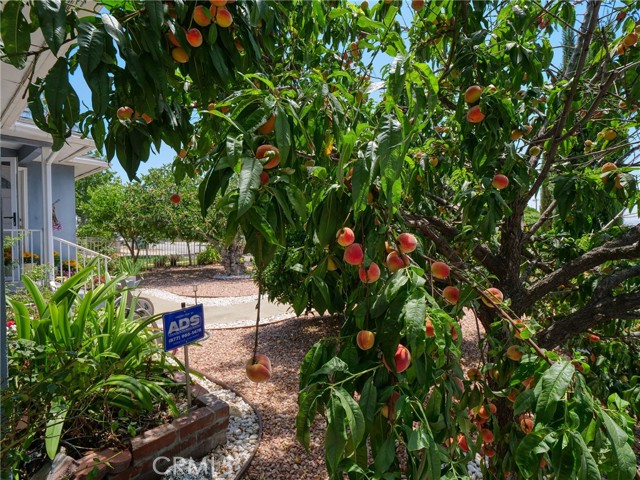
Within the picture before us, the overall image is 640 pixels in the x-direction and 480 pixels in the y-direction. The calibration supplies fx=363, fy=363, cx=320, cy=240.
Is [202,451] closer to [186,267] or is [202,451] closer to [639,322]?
[639,322]

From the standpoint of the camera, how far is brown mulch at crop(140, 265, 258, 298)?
34.1 ft

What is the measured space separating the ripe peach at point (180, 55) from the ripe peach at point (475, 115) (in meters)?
1.30

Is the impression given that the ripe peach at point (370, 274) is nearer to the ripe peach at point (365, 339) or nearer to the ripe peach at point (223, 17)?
the ripe peach at point (365, 339)

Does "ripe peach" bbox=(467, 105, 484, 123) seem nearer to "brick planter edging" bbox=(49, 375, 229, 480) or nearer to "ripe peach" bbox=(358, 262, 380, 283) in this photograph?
"ripe peach" bbox=(358, 262, 380, 283)

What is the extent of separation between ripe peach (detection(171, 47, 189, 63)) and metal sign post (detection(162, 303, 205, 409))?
Result: 6.27ft

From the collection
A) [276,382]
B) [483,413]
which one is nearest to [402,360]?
[483,413]

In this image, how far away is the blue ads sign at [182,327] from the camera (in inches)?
103

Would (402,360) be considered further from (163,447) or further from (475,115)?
(163,447)

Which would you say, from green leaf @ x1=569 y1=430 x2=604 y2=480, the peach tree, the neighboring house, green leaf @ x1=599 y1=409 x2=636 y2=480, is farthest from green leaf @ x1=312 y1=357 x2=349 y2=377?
the neighboring house

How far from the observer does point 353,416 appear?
859 millimetres

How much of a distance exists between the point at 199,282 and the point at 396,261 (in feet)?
39.8

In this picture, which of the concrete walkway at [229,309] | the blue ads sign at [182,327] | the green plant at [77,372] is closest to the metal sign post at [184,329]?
the blue ads sign at [182,327]

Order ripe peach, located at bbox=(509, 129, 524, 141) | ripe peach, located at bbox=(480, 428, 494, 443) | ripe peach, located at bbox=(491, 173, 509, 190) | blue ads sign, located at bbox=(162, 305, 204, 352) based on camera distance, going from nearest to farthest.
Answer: ripe peach, located at bbox=(480, 428, 494, 443) → ripe peach, located at bbox=(491, 173, 509, 190) → ripe peach, located at bbox=(509, 129, 524, 141) → blue ads sign, located at bbox=(162, 305, 204, 352)

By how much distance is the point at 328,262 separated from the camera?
49.3 inches
